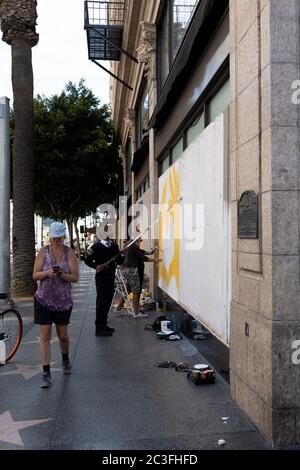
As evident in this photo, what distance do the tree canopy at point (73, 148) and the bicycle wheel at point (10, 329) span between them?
15181mm

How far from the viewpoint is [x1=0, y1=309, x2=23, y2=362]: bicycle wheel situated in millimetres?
6160

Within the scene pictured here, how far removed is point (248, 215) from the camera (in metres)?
3.87

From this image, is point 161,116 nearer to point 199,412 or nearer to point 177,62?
point 177,62

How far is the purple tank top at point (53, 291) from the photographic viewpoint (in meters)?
5.08

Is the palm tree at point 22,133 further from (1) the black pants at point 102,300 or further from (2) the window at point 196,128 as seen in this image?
(2) the window at point 196,128

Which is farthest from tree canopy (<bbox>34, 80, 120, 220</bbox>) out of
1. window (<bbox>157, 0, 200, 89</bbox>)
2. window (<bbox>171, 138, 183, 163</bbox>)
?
window (<bbox>171, 138, 183, 163</bbox>)

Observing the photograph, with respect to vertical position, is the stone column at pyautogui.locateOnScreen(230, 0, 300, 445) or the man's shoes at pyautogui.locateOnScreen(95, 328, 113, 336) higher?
the stone column at pyautogui.locateOnScreen(230, 0, 300, 445)

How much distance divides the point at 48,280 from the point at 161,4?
7.84 m

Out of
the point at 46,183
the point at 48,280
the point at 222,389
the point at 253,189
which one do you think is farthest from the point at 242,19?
the point at 46,183

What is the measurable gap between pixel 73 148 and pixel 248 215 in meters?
19.0

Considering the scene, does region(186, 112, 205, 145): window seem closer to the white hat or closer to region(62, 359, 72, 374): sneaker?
the white hat

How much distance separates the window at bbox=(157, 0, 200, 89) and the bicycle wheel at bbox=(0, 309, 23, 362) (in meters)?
5.38

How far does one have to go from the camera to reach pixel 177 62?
24.6 feet

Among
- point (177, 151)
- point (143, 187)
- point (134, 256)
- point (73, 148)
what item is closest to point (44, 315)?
point (134, 256)
